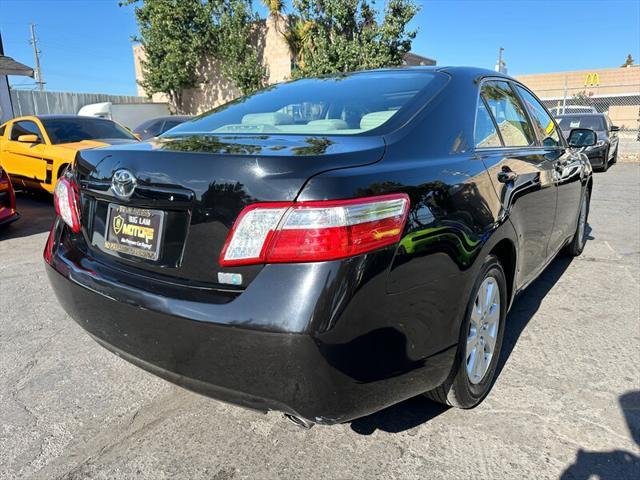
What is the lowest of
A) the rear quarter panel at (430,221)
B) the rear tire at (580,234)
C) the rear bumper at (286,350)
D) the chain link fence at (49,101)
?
the rear tire at (580,234)

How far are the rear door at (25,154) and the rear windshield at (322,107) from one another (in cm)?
605

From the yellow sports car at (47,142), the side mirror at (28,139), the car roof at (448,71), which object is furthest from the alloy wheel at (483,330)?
the side mirror at (28,139)

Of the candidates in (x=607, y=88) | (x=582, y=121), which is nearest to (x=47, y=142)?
(x=582, y=121)

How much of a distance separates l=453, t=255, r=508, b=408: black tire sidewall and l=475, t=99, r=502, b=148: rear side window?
59 cm

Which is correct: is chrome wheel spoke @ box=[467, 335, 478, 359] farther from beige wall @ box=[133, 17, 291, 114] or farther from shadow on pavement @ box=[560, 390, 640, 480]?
beige wall @ box=[133, 17, 291, 114]

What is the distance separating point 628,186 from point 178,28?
20.1 meters

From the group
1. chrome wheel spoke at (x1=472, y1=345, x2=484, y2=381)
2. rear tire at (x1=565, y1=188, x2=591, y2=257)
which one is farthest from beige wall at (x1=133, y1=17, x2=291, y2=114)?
→ chrome wheel spoke at (x1=472, y1=345, x2=484, y2=381)

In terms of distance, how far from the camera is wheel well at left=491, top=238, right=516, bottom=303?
2449mm

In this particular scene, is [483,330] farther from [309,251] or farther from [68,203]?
[68,203]

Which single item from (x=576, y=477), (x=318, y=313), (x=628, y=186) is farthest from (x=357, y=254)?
(x=628, y=186)

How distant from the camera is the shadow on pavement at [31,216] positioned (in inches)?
253

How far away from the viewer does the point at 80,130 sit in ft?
26.8

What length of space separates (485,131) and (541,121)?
1401mm

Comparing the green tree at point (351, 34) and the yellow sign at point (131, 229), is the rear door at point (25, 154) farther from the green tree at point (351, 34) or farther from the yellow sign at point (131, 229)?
the green tree at point (351, 34)
